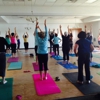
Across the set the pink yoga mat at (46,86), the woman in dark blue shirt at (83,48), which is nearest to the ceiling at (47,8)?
the woman in dark blue shirt at (83,48)

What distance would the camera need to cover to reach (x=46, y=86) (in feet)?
11.8

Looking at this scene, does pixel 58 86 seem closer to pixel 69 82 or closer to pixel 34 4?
pixel 69 82

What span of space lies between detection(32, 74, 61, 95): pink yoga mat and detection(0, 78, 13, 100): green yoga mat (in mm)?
635

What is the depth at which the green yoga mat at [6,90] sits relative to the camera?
3.02 m

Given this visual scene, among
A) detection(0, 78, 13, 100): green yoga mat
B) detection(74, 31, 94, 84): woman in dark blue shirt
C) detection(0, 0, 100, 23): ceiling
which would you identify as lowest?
detection(0, 78, 13, 100): green yoga mat

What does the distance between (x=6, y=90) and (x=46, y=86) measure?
3.18 feet

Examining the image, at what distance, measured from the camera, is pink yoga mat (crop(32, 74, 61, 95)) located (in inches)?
129

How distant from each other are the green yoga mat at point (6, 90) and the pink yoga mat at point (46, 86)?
64cm

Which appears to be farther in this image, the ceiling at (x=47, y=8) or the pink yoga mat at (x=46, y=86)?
the ceiling at (x=47, y=8)

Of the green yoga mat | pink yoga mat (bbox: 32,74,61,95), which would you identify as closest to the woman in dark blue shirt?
pink yoga mat (bbox: 32,74,61,95)

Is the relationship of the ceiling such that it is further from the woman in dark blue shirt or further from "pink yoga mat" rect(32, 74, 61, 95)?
"pink yoga mat" rect(32, 74, 61, 95)

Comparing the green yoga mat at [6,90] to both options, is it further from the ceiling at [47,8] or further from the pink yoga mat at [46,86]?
the ceiling at [47,8]

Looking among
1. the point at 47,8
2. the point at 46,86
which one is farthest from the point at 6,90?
the point at 47,8

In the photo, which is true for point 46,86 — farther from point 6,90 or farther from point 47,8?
point 47,8
